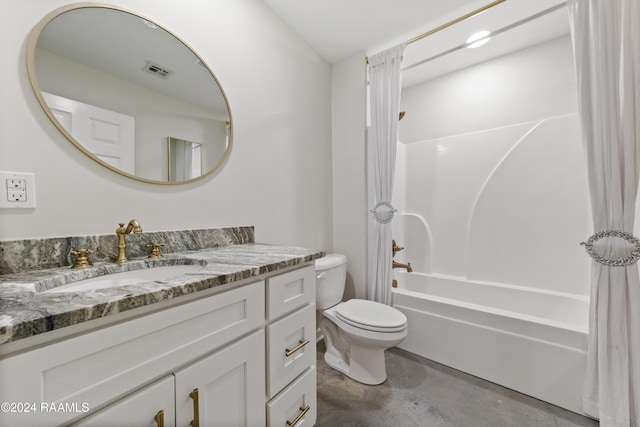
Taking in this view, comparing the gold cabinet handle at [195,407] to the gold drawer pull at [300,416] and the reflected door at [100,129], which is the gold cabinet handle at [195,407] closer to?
the gold drawer pull at [300,416]

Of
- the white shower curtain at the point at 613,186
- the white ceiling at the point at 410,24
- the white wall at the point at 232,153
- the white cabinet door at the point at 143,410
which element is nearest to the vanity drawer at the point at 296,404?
the white cabinet door at the point at 143,410

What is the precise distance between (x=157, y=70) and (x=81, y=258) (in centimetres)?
85

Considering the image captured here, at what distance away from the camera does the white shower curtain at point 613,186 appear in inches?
45.9

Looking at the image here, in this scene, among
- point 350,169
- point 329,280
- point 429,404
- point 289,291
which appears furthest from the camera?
point 350,169

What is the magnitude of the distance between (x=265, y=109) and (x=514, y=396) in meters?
2.30

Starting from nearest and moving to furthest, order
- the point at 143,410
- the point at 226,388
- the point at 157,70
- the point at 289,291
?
the point at 143,410
the point at 226,388
the point at 289,291
the point at 157,70

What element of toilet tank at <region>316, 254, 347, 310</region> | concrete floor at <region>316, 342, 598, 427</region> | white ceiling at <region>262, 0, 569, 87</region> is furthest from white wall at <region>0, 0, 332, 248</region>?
concrete floor at <region>316, 342, 598, 427</region>

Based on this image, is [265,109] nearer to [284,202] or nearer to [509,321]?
[284,202]

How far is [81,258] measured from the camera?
2.73ft

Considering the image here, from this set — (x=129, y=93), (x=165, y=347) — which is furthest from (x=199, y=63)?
(x=165, y=347)

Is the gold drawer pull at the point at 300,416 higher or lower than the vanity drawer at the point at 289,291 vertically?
lower

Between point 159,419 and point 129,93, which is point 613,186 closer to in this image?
point 159,419

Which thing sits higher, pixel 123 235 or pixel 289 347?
pixel 123 235

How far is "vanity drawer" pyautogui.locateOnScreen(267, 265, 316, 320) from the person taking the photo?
884 millimetres
